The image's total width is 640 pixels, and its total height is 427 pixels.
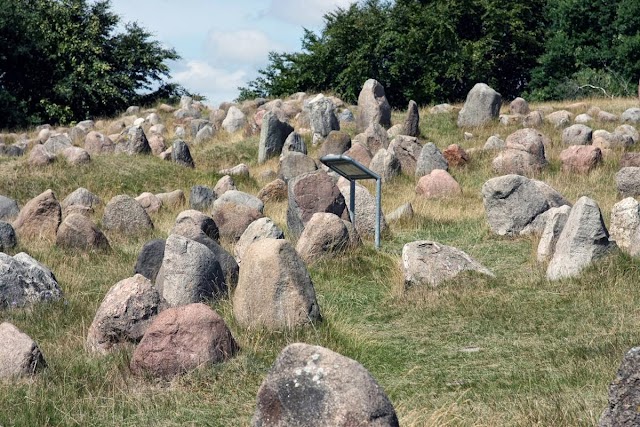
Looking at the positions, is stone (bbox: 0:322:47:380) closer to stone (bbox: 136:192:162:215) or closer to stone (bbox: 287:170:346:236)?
stone (bbox: 287:170:346:236)

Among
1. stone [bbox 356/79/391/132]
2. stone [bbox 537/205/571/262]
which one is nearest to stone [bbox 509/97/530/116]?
stone [bbox 356/79/391/132]

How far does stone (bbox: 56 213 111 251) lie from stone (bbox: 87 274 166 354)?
4.93 meters

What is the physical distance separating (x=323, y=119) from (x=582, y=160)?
7.75 m

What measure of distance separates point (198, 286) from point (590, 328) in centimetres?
349

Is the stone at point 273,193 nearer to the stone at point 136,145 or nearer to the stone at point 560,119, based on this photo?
the stone at point 136,145

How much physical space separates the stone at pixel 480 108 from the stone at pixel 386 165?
5.77 meters

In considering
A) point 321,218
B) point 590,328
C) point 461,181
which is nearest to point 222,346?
point 590,328

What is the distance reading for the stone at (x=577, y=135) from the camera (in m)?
20.8

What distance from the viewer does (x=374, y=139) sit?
71.6 ft

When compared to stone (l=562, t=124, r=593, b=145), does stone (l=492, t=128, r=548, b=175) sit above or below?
below

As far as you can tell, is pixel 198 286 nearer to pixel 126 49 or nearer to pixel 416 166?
pixel 416 166

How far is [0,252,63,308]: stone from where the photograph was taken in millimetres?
9039

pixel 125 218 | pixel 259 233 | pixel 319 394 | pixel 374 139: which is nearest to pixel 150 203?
pixel 125 218

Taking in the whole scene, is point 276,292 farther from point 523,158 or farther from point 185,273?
point 523,158
